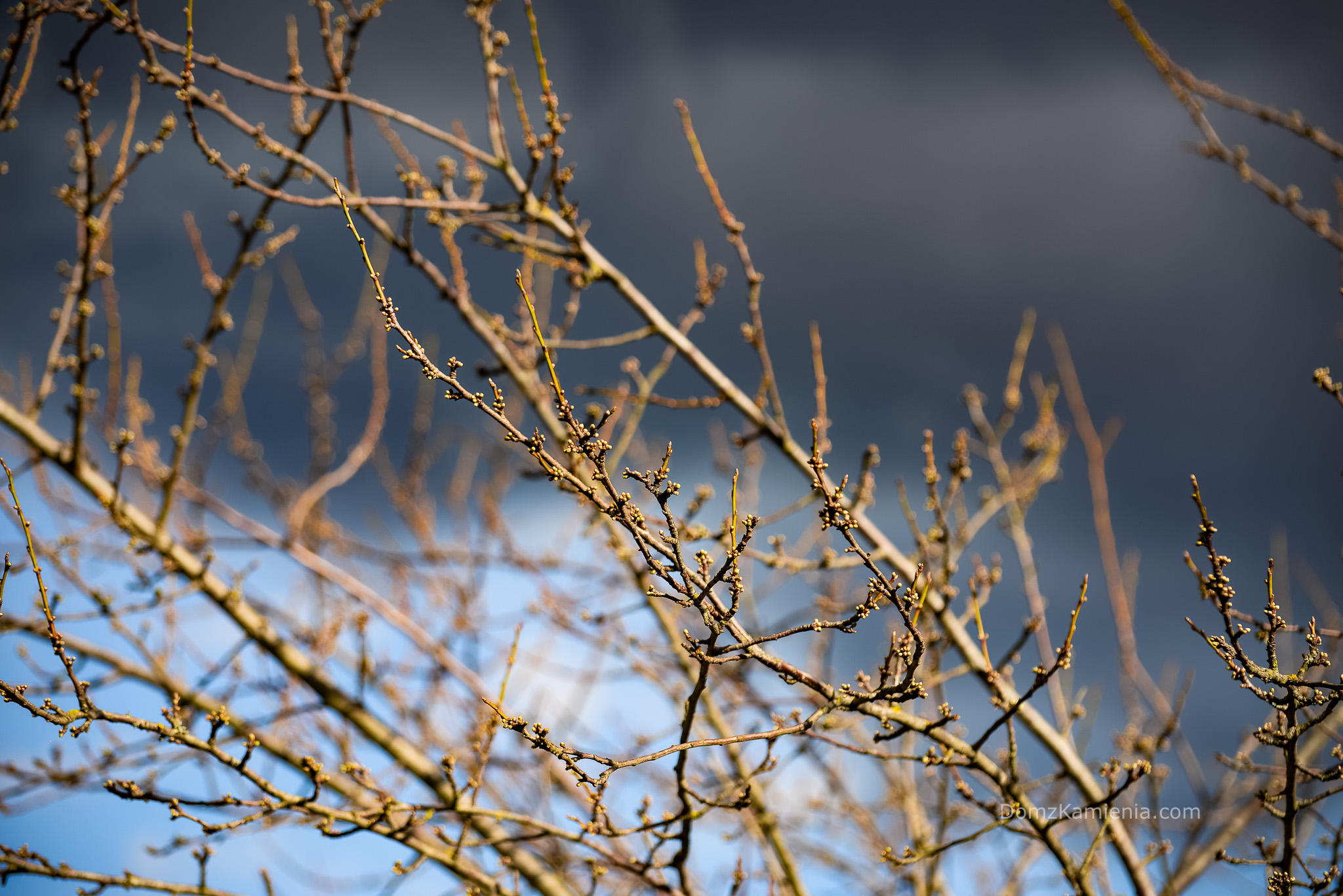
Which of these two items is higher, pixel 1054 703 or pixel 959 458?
pixel 959 458

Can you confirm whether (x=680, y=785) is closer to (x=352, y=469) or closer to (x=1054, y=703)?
(x=1054, y=703)

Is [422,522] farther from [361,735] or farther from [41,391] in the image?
[41,391]

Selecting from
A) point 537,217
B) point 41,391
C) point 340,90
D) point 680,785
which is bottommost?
point 680,785

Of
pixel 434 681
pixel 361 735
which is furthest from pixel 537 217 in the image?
pixel 434 681

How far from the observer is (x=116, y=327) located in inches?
140

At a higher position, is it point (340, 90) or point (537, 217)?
point (340, 90)

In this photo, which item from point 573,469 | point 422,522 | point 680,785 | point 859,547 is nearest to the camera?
point 859,547

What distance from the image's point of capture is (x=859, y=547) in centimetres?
153

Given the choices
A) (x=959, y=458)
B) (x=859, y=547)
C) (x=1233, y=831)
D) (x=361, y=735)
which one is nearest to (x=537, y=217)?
(x=959, y=458)

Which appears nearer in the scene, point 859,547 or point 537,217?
point 859,547

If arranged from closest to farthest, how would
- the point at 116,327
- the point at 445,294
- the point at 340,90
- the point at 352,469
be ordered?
the point at 340,90, the point at 445,294, the point at 116,327, the point at 352,469

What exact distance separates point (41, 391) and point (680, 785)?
3172 mm

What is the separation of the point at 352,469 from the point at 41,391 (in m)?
1.59

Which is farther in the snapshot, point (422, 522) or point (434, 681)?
→ point (422, 522)
